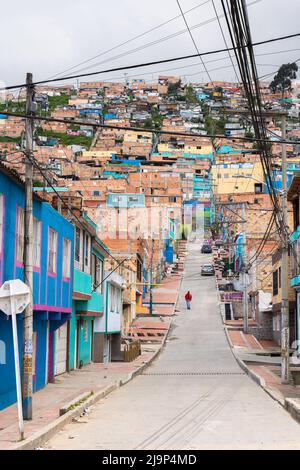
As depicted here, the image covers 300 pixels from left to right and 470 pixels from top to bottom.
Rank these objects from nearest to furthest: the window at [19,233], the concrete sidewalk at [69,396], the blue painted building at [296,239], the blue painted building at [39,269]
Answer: the concrete sidewalk at [69,396] < the blue painted building at [39,269] < the window at [19,233] < the blue painted building at [296,239]

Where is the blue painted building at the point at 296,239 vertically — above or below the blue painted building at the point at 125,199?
below

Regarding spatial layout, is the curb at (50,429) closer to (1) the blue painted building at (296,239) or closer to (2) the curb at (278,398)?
(2) the curb at (278,398)

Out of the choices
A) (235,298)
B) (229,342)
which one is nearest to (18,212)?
(229,342)

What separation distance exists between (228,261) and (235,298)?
20.2m

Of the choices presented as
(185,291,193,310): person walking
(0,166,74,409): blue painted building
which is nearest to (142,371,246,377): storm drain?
(0,166,74,409): blue painted building

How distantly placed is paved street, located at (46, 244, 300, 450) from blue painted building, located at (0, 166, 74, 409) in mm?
2335

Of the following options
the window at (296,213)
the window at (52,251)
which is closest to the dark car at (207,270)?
the window at (296,213)

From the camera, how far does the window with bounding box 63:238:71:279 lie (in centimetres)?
2309

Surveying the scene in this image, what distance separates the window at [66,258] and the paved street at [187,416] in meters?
4.13

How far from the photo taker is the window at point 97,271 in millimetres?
31292

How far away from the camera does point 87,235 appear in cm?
2877

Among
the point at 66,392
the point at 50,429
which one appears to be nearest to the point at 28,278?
the point at 50,429

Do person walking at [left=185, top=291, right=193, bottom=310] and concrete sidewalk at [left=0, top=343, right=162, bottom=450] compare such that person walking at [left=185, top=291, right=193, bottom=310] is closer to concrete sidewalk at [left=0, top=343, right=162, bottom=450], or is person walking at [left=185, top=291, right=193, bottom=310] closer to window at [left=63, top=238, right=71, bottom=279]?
concrete sidewalk at [left=0, top=343, right=162, bottom=450]
